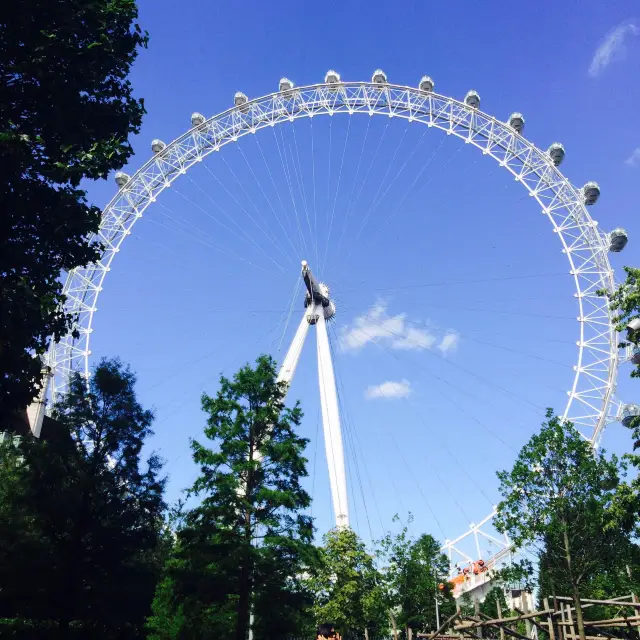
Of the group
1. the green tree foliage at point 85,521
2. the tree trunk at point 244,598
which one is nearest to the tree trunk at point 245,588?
the tree trunk at point 244,598

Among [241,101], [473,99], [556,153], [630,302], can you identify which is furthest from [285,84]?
[630,302]

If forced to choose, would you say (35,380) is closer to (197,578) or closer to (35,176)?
(35,176)

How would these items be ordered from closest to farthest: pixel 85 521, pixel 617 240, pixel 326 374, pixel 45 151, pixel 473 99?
1. pixel 45 151
2. pixel 85 521
3. pixel 326 374
4. pixel 617 240
5. pixel 473 99

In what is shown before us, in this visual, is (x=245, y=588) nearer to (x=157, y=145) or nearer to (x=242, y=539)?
(x=242, y=539)

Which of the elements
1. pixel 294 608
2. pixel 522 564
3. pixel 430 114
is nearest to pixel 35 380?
pixel 294 608

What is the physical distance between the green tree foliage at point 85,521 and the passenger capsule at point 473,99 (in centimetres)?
3233

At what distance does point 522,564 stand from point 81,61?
28.1m

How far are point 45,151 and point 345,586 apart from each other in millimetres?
31508

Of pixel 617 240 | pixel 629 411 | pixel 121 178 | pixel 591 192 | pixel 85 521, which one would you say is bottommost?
pixel 85 521

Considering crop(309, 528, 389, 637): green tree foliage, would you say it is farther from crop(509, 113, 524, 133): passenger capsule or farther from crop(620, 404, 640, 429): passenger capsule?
crop(509, 113, 524, 133): passenger capsule

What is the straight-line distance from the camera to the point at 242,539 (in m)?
23.1

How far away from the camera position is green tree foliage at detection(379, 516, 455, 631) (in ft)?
159

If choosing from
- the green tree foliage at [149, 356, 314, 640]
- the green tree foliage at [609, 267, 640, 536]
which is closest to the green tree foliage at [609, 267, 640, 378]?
the green tree foliage at [609, 267, 640, 536]

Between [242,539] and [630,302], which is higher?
[630,302]
